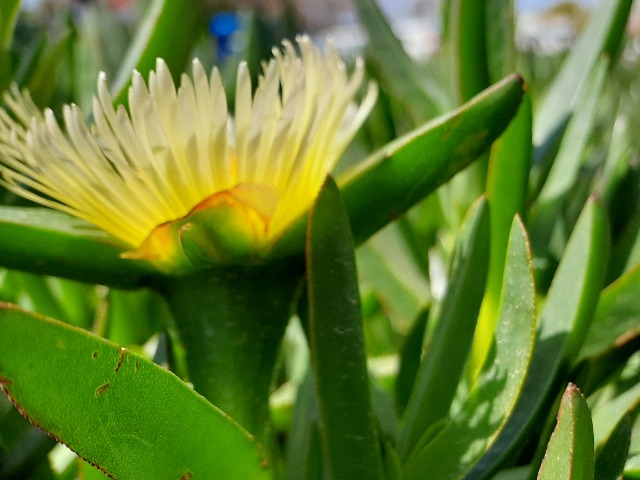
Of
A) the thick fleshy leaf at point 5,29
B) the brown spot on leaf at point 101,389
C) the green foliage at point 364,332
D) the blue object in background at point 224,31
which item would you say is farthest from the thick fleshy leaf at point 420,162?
the blue object in background at point 224,31

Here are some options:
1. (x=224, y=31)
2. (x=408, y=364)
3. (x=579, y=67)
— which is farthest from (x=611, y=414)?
(x=224, y=31)

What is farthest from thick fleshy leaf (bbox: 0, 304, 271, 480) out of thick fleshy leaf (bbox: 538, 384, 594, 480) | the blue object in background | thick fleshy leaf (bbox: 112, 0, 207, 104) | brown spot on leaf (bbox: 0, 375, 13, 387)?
the blue object in background

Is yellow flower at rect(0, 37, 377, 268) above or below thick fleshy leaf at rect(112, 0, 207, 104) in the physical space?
below

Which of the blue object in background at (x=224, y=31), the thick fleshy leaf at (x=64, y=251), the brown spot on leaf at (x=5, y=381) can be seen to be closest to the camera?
the brown spot on leaf at (x=5, y=381)

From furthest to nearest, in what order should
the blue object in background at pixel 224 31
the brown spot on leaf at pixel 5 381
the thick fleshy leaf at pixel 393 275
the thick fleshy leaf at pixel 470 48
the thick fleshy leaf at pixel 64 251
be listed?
the blue object in background at pixel 224 31
the thick fleshy leaf at pixel 393 275
the thick fleshy leaf at pixel 470 48
the thick fleshy leaf at pixel 64 251
the brown spot on leaf at pixel 5 381

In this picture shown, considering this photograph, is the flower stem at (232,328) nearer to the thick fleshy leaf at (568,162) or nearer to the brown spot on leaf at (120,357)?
the brown spot on leaf at (120,357)

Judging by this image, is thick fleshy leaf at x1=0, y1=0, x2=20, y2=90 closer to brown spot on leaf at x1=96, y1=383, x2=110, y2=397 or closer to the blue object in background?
brown spot on leaf at x1=96, y1=383, x2=110, y2=397
